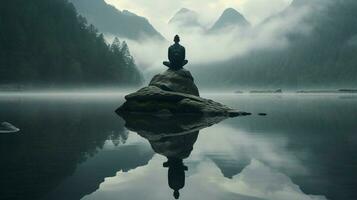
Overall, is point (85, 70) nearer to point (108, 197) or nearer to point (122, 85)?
point (122, 85)

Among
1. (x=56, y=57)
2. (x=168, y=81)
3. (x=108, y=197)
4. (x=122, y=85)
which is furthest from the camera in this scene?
(x=122, y=85)

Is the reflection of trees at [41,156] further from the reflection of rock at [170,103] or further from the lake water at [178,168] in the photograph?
the reflection of rock at [170,103]

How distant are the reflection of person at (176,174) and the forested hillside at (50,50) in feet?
380

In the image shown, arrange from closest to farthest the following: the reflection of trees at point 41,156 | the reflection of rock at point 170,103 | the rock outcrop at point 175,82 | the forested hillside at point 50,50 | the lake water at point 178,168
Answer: the lake water at point 178,168 < the reflection of trees at point 41,156 < the reflection of rock at point 170,103 < the rock outcrop at point 175,82 < the forested hillside at point 50,50

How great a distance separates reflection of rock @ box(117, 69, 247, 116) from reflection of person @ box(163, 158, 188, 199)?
99.1 ft

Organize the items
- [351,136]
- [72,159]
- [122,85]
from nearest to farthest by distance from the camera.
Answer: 1. [72,159]
2. [351,136]
3. [122,85]

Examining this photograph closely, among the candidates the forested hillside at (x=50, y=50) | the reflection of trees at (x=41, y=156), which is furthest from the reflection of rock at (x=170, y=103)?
the forested hillside at (x=50, y=50)

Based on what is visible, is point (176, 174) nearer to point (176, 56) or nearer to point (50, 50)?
point (176, 56)

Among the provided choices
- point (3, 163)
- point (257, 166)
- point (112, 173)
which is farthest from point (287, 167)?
point (3, 163)

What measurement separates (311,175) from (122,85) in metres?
182

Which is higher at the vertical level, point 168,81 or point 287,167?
point 168,81

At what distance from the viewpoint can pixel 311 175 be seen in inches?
531

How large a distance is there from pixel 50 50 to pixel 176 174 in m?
141

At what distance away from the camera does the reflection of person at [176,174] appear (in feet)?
38.7
